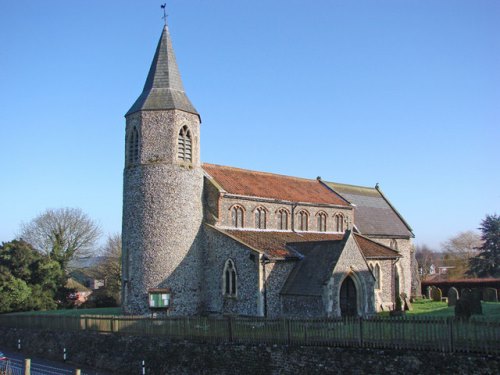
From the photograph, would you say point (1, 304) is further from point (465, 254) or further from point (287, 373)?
point (465, 254)

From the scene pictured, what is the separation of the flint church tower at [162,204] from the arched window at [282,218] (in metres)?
6.52

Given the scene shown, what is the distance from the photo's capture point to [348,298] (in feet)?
89.8

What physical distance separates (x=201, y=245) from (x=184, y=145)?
6237 mm

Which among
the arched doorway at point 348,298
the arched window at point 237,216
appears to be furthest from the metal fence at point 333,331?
the arched window at point 237,216

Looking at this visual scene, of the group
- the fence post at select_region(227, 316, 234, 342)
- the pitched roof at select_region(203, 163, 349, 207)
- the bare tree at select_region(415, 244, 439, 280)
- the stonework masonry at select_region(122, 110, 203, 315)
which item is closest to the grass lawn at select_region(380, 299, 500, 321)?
the pitched roof at select_region(203, 163, 349, 207)

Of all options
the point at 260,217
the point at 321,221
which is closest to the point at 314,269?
the point at 260,217

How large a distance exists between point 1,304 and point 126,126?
16467 mm

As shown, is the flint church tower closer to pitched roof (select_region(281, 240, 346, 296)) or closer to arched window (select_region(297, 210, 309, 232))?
pitched roof (select_region(281, 240, 346, 296))

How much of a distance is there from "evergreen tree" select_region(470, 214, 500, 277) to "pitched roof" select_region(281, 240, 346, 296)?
37.3 metres

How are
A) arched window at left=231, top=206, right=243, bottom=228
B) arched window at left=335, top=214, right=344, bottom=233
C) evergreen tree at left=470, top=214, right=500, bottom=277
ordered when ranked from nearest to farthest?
arched window at left=231, top=206, right=243, bottom=228 < arched window at left=335, top=214, right=344, bottom=233 < evergreen tree at left=470, top=214, right=500, bottom=277

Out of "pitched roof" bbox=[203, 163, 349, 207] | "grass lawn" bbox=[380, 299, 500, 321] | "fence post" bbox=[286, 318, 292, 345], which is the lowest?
"grass lawn" bbox=[380, 299, 500, 321]

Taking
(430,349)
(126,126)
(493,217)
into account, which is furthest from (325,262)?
(493,217)

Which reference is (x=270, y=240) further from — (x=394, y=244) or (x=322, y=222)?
(x=394, y=244)

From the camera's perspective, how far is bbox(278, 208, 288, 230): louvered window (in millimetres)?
34366
